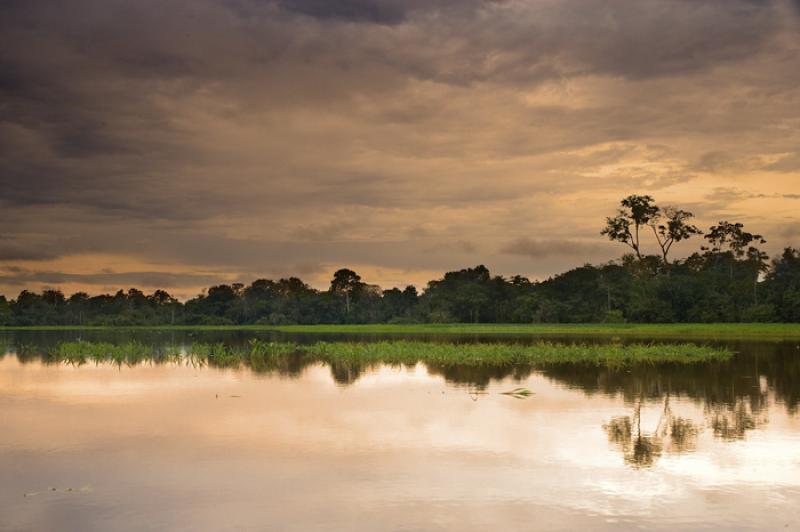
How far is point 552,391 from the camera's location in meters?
27.2

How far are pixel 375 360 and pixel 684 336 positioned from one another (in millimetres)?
35465

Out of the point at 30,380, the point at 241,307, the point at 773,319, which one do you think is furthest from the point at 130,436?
the point at 241,307

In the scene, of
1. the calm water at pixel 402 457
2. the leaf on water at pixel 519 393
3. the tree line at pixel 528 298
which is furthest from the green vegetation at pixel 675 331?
the leaf on water at pixel 519 393

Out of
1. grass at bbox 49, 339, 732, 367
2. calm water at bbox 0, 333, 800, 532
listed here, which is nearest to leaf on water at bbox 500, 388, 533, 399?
calm water at bbox 0, 333, 800, 532

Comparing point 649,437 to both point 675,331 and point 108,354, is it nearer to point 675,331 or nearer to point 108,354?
point 108,354

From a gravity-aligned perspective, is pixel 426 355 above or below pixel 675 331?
below

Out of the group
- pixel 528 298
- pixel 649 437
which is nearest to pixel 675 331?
pixel 528 298

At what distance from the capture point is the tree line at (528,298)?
85.2 meters

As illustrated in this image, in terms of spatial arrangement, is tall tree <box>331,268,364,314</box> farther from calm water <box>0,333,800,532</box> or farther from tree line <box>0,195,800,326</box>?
calm water <box>0,333,800,532</box>

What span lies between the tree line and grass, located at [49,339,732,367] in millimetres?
41373

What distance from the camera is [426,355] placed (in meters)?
45.3

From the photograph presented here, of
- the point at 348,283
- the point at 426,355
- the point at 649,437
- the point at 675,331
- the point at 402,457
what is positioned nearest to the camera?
the point at 402,457

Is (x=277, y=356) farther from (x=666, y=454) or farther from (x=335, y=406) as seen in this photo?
(x=666, y=454)

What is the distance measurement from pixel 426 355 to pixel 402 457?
29.7 meters
